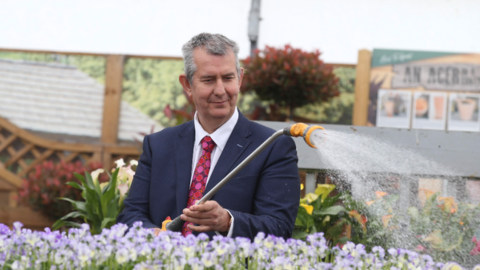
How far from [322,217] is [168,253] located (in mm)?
1481

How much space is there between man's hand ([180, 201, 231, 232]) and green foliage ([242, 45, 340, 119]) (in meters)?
2.73

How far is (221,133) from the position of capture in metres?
2.02

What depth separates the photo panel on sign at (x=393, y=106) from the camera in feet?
14.8

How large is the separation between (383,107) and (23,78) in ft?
12.2

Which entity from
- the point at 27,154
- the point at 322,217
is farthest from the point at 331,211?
the point at 27,154

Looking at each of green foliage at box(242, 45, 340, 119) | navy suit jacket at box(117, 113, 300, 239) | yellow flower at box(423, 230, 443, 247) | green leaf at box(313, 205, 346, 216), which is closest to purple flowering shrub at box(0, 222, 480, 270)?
navy suit jacket at box(117, 113, 300, 239)

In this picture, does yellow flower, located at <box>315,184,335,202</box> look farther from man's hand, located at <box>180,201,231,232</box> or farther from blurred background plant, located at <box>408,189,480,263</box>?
man's hand, located at <box>180,201,231,232</box>

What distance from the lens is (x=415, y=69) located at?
4527 mm

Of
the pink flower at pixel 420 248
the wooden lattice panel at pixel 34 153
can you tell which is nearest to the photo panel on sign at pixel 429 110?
the pink flower at pixel 420 248

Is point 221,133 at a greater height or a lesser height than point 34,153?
greater

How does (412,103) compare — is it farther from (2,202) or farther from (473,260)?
(2,202)

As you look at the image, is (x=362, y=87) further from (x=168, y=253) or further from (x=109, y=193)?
(x=168, y=253)

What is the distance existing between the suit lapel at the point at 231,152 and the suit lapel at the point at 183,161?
10 cm

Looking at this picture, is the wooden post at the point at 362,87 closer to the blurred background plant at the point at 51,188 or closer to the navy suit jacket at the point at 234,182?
the blurred background plant at the point at 51,188
